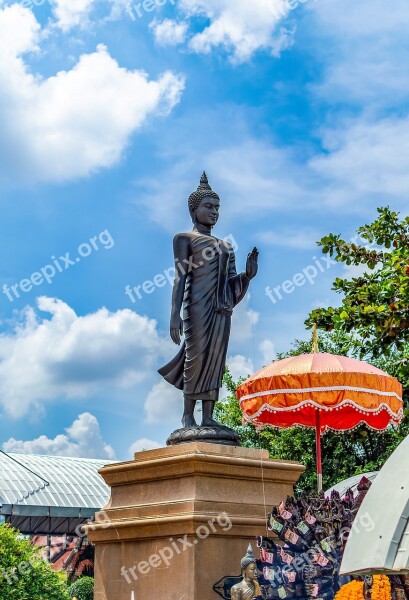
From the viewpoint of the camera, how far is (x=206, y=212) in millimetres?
8992

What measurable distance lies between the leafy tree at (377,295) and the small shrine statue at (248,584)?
5755 mm

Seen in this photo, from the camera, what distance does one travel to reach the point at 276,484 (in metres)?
8.31

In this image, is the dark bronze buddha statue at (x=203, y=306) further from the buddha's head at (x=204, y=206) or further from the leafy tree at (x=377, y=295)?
the leafy tree at (x=377, y=295)

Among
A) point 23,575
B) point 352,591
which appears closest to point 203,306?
point 352,591

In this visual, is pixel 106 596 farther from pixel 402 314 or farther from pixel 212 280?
pixel 402 314

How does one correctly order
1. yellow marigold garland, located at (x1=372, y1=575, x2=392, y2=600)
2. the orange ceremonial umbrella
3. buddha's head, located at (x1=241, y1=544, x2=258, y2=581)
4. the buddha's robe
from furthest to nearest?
1. the orange ceremonial umbrella
2. the buddha's robe
3. buddha's head, located at (x1=241, y1=544, x2=258, y2=581)
4. yellow marigold garland, located at (x1=372, y1=575, x2=392, y2=600)

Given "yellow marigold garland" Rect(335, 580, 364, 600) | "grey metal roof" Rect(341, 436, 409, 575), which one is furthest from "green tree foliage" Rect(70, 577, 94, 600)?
"grey metal roof" Rect(341, 436, 409, 575)

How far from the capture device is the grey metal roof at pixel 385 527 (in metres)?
4.00

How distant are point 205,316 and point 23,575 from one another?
7283mm

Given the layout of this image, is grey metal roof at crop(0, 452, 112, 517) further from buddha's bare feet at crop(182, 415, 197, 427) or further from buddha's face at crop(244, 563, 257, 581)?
buddha's face at crop(244, 563, 257, 581)

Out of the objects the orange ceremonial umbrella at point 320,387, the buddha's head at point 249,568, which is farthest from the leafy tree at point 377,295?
the buddha's head at point 249,568

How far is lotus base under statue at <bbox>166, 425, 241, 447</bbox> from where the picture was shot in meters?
8.21

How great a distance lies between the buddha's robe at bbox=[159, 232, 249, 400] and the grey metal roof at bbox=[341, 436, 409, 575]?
168 inches

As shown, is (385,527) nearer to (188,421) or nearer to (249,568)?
(249,568)
